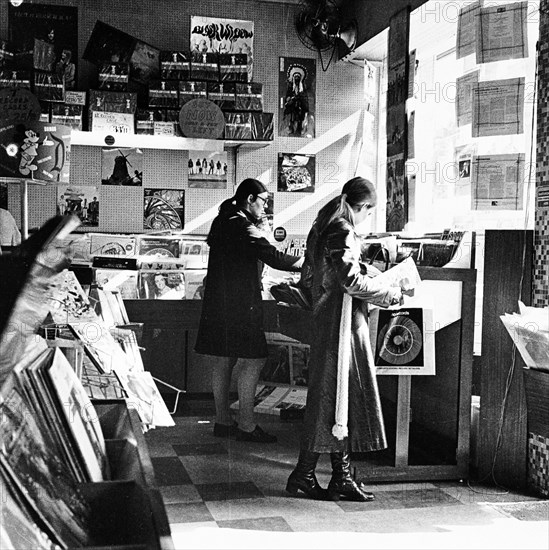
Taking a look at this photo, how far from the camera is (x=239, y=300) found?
4.60 meters

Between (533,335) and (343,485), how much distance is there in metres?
1.47

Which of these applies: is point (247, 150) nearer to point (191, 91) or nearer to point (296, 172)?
point (296, 172)

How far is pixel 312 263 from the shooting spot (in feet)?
12.0

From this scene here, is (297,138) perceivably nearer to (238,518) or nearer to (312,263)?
(312,263)

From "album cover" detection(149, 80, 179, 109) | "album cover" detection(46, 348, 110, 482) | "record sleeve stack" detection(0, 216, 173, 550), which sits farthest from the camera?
"album cover" detection(149, 80, 179, 109)

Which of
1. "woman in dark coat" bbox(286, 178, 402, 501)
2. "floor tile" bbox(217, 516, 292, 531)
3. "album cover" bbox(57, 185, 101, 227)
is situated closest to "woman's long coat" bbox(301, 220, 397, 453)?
"woman in dark coat" bbox(286, 178, 402, 501)

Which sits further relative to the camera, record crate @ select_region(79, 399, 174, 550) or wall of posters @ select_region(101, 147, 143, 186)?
wall of posters @ select_region(101, 147, 143, 186)

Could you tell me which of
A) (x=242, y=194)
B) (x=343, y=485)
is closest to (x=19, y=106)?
(x=242, y=194)

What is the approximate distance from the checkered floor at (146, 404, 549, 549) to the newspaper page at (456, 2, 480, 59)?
217 cm

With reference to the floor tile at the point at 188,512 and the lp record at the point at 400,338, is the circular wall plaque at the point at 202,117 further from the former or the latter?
the floor tile at the point at 188,512

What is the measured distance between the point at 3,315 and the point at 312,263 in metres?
2.72

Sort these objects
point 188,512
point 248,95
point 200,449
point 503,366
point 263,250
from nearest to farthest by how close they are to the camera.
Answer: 1. point 188,512
2. point 503,366
3. point 200,449
4. point 263,250
5. point 248,95

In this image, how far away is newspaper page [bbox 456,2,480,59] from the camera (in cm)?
399

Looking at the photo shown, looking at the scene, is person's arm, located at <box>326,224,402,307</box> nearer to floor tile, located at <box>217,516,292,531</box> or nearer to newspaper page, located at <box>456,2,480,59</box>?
floor tile, located at <box>217,516,292,531</box>
